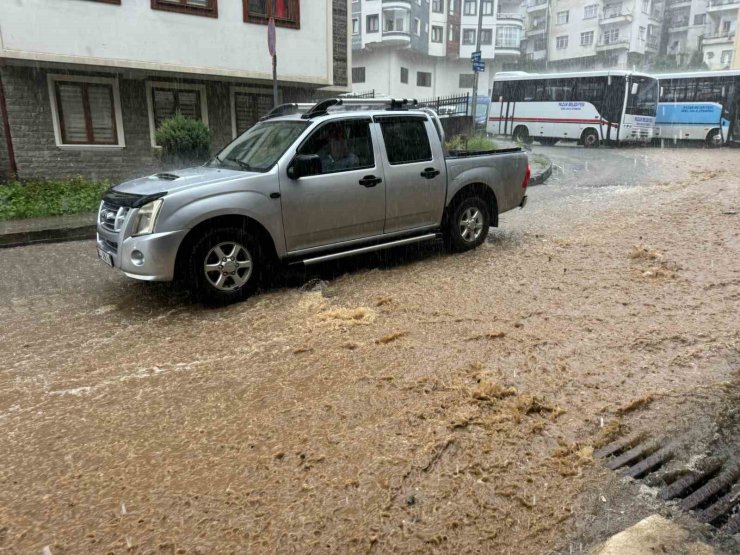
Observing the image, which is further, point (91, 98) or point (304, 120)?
point (91, 98)

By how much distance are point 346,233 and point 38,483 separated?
3.91m

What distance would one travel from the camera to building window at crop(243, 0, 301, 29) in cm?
1455

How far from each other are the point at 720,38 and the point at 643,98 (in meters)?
42.3

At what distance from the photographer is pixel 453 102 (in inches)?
986

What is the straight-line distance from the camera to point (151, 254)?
5.08 meters

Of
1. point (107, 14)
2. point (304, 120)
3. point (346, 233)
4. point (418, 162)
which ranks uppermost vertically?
point (107, 14)

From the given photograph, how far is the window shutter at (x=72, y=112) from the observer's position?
13203 millimetres

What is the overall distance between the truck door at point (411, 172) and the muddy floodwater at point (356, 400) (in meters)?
0.66

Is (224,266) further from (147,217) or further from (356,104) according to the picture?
(356,104)

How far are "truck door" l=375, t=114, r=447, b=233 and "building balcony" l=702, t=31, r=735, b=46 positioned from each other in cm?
6286

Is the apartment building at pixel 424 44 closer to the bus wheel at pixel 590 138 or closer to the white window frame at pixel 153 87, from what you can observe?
the bus wheel at pixel 590 138

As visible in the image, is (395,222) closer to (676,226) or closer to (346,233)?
(346,233)

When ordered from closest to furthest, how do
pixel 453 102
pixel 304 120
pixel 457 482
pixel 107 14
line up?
pixel 457 482 → pixel 304 120 → pixel 107 14 → pixel 453 102

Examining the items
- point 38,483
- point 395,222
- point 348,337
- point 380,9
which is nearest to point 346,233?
point 395,222
